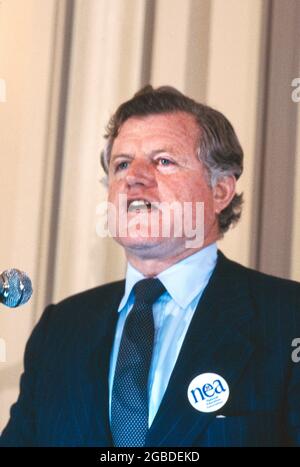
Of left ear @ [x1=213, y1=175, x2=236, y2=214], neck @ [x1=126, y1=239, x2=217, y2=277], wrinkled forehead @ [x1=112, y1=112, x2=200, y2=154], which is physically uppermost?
wrinkled forehead @ [x1=112, y1=112, x2=200, y2=154]

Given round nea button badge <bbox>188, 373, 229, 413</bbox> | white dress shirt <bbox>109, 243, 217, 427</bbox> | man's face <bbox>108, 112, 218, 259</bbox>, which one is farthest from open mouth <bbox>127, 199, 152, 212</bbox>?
round nea button badge <bbox>188, 373, 229, 413</bbox>

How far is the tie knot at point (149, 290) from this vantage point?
1.25 m

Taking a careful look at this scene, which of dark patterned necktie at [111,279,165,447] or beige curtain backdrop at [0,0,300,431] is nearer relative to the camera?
dark patterned necktie at [111,279,165,447]

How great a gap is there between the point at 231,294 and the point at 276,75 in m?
0.43

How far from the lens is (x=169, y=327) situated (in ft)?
4.06

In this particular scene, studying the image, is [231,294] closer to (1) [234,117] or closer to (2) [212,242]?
(2) [212,242]

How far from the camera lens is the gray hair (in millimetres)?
1257

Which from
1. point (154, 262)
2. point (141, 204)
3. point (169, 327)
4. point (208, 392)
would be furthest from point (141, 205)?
point (208, 392)

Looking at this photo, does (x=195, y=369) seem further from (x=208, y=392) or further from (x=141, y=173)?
(x=141, y=173)

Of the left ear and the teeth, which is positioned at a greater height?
the left ear

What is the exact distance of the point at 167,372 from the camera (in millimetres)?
1212

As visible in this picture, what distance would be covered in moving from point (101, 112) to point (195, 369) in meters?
0.52

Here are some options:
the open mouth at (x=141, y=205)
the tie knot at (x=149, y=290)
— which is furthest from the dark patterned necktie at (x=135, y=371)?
the open mouth at (x=141, y=205)

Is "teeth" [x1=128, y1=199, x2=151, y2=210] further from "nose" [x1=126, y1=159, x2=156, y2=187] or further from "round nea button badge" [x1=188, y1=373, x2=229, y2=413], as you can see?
"round nea button badge" [x1=188, y1=373, x2=229, y2=413]
